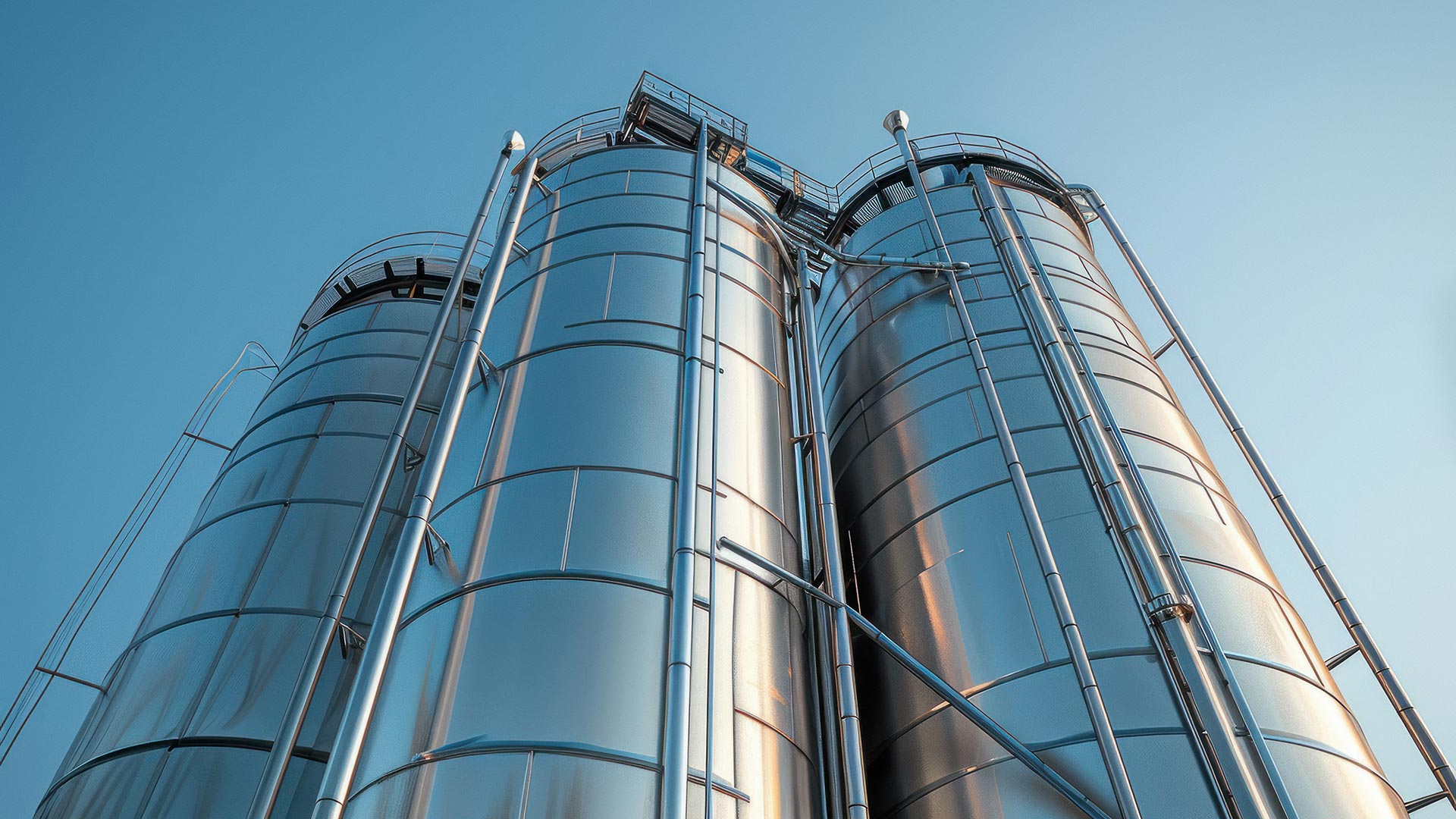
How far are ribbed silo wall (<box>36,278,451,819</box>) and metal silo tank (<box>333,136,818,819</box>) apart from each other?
249 cm

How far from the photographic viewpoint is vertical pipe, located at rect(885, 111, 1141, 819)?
23.1ft

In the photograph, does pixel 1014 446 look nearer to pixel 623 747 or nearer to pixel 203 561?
pixel 623 747

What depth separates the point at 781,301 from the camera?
13.4m

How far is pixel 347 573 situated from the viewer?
9.09 meters

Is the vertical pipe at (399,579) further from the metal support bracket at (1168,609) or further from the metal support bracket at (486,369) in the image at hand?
the metal support bracket at (1168,609)

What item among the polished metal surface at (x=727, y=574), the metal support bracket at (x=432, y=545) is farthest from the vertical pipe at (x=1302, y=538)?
the metal support bracket at (x=432, y=545)

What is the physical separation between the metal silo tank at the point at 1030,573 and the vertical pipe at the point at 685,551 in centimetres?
269

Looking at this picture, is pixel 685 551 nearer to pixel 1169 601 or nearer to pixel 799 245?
pixel 1169 601

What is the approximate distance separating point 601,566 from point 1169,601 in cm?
470

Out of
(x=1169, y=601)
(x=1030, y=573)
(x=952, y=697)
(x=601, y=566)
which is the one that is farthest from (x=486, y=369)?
(x=1169, y=601)

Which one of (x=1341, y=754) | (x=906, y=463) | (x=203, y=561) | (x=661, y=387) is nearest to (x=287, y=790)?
(x=203, y=561)

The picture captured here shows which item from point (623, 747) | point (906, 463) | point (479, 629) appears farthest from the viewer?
point (906, 463)

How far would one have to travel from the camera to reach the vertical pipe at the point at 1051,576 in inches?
277

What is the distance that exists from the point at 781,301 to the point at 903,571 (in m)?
4.64
